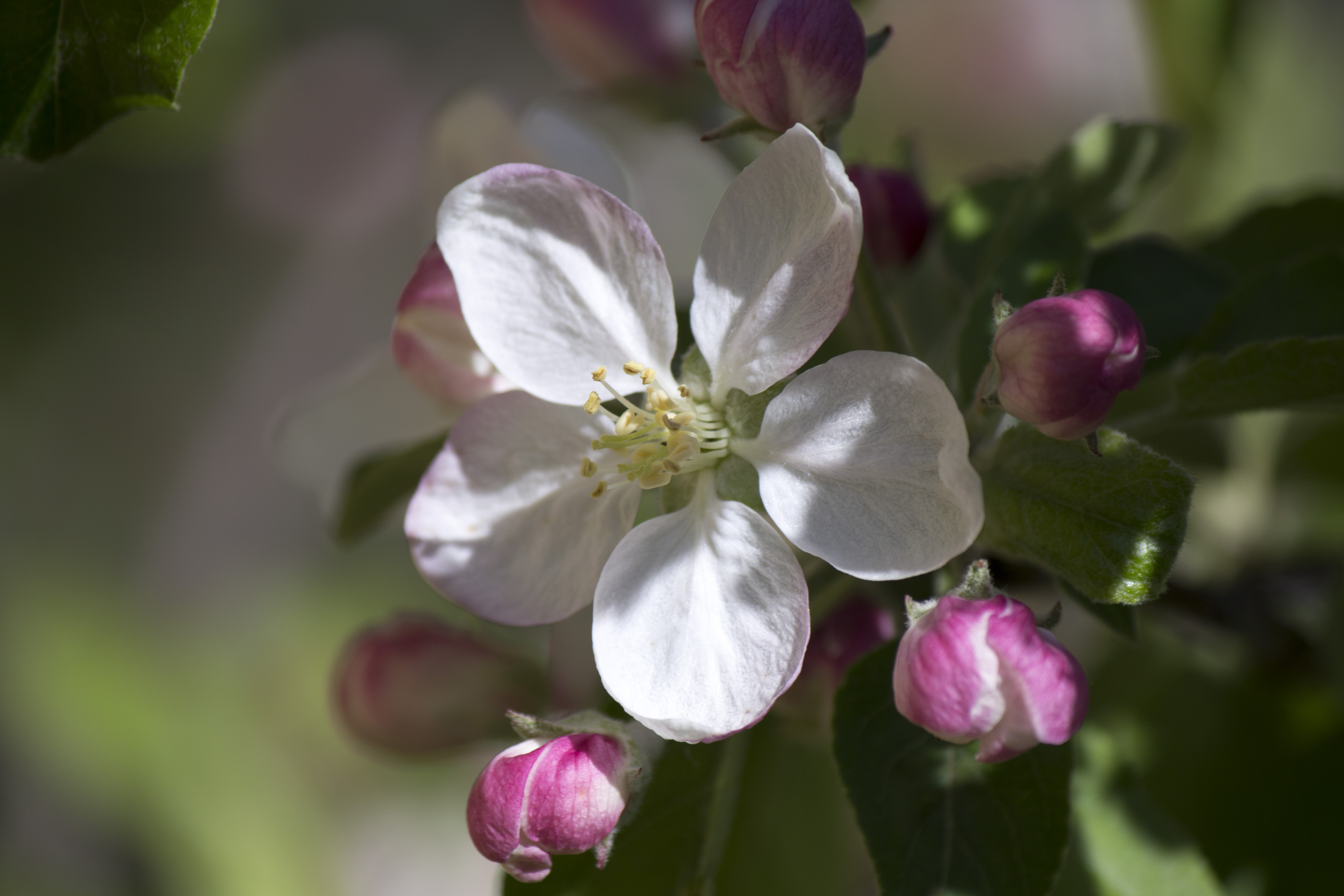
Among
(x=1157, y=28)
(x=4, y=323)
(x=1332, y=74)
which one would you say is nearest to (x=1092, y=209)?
(x=1157, y=28)

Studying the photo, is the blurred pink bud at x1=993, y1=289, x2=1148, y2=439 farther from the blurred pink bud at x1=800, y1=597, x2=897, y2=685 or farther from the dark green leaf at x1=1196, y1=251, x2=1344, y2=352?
the dark green leaf at x1=1196, y1=251, x2=1344, y2=352

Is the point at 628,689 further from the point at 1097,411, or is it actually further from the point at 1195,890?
the point at 1195,890

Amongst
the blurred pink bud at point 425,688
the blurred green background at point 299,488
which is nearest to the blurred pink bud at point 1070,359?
the blurred green background at point 299,488

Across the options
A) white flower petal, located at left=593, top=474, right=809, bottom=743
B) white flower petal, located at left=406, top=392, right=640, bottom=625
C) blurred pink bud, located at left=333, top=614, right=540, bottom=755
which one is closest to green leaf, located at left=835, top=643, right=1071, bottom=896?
white flower petal, located at left=593, top=474, right=809, bottom=743

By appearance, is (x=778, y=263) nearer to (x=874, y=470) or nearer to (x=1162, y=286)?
(x=874, y=470)

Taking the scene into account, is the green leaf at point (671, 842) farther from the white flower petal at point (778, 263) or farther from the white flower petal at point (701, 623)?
the white flower petal at point (778, 263)
